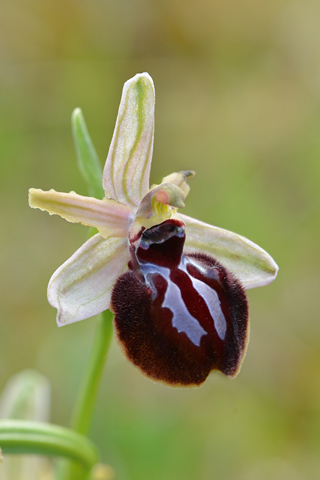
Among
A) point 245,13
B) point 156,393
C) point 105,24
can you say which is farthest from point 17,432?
point 245,13

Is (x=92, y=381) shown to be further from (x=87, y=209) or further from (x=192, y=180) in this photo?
(x=192, y=180)

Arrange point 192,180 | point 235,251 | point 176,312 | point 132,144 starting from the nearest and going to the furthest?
point 176,312 < point 132,144 < point 235,251 < point 192,180

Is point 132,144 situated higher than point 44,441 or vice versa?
point 132,144

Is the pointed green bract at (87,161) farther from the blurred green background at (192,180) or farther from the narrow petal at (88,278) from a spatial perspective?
the blurred green background at (192,180)

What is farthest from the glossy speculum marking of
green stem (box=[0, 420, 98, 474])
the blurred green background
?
the blurred green background

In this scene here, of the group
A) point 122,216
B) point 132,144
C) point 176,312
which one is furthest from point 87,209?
point 176,312

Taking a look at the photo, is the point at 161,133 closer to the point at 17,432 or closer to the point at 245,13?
the point at 245,13
